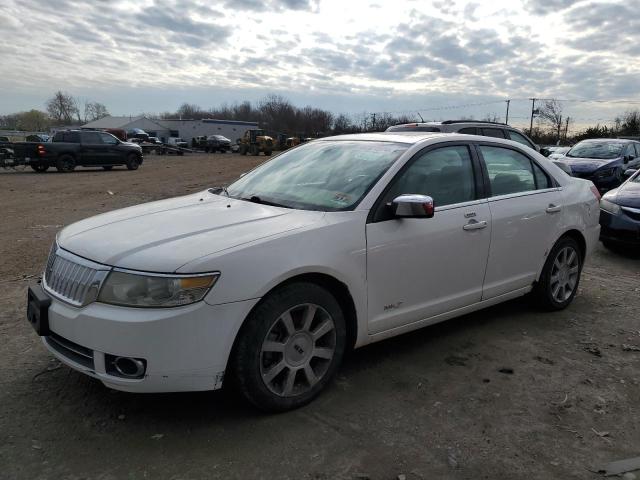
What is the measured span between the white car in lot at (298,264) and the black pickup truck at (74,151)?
2122 cm

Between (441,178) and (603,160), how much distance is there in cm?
1204

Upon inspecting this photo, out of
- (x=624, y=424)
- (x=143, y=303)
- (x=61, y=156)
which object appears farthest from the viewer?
(x=61, y=156)

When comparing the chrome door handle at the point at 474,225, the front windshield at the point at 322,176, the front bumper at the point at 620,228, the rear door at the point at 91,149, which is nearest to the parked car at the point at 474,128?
the front bumper at the point at 620,228

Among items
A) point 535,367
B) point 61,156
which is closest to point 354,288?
point 535,367

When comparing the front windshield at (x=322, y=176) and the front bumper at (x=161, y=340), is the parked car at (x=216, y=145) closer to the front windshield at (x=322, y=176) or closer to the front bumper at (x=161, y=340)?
the front windshield at (x=322, y=176)

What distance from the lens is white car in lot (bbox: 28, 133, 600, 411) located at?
2693mm

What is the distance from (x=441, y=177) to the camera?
13.0 feet

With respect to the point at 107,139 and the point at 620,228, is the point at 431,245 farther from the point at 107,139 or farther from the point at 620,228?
the point at 107,139

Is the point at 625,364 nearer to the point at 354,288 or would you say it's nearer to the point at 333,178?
the point at 354,288

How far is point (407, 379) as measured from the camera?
3.60m

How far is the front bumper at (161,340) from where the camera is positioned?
2623mm

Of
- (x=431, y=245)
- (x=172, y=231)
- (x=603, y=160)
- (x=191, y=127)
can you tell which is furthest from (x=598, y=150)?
(x=191, y=127)

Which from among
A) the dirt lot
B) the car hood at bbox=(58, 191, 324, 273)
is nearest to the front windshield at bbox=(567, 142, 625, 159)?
the dirt lot

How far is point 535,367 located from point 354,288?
158 cm
